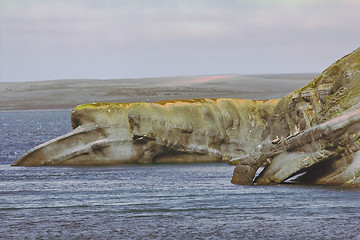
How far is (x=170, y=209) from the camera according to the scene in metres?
32.4

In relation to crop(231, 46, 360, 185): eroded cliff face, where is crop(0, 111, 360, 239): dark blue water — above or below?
below

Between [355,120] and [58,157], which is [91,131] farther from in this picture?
[355,120]

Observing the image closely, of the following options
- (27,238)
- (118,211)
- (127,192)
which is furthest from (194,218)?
(127,192)

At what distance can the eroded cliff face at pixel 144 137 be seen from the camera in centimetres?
5284

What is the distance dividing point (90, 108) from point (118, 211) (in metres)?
22.0

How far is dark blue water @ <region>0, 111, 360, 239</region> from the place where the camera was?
27703 millimetres

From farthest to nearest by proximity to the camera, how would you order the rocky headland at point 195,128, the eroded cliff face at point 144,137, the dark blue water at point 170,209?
1. the eroded cliff face at point 144,137
2. the rocky headland at point 195,128
3. the dark blue water at point 170,209

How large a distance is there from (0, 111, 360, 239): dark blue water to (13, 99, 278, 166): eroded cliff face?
741 cm

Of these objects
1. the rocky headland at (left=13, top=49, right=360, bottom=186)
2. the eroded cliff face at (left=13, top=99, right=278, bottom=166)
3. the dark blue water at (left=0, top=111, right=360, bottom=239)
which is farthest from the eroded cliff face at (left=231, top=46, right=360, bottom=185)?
the eroded cliff face at (left=13, top=99, right=278, bottom=166)

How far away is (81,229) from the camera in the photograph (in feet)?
93.8

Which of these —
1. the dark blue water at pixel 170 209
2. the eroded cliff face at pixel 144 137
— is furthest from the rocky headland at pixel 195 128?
the dark blue water at pixel 170 209

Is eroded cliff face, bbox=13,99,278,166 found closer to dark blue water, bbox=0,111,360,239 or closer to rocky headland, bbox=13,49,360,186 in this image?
rocky headland, bbox=13,49,360,186

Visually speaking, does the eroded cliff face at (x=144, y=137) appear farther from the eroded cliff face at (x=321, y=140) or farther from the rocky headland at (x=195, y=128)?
the eroded cliff face at (x=321, y=140)

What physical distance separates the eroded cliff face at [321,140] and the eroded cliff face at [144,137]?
37.4 feet
